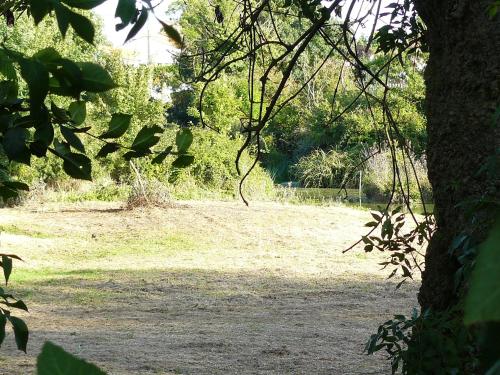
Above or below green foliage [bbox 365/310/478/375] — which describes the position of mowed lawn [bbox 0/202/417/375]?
below

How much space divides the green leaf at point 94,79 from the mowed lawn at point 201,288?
1.49m

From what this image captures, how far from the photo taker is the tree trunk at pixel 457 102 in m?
2.18

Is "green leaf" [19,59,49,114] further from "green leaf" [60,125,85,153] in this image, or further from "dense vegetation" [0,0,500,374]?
"green leaf" [60,125,85,153]

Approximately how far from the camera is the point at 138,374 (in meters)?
5.25

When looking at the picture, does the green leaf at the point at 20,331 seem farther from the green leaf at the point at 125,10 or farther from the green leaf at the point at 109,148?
the green leaf at the point at 125,10

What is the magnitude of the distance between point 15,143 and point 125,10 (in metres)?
0.40

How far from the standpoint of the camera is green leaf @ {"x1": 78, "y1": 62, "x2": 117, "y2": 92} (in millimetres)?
1009

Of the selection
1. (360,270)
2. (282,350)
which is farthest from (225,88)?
(282,350)

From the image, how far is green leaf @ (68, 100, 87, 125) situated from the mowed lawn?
119 cm

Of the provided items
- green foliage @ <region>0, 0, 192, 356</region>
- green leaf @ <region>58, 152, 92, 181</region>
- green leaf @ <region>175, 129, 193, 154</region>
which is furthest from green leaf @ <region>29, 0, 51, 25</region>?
green leaf @ <region>175, 129, 193, 154</region>

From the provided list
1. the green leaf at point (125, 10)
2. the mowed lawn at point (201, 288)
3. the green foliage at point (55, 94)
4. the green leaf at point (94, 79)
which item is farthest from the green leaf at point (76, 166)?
the mowed lawn at point (201, 288)

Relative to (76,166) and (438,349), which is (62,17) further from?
(438,349)

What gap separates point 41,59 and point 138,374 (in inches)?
178

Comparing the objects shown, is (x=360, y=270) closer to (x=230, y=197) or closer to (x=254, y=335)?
(x=254, y=335)
